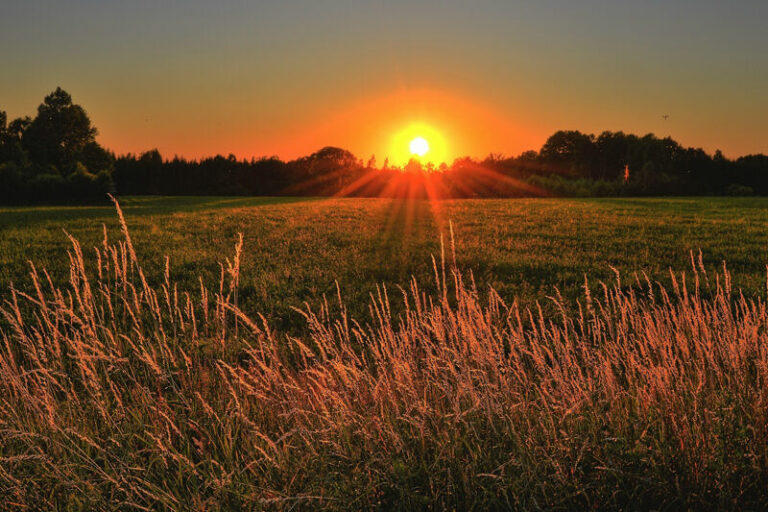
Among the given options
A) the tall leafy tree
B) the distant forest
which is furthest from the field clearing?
the tall leafy tree

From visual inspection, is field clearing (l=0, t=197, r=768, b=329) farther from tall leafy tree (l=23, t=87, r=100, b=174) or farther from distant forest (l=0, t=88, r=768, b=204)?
tall leafy tree (l=23, t=87, r=100, b=174)

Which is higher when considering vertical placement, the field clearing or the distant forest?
the distant forest

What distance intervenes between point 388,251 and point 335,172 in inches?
2152

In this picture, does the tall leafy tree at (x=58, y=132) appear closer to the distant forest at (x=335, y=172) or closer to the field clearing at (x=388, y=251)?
the distant forest at (x=335, y=172)

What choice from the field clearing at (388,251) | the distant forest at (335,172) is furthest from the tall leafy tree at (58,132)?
the field clearing at (388,251)

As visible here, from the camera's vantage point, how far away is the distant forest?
1730 inches

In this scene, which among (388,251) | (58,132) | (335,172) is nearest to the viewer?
(388,251)

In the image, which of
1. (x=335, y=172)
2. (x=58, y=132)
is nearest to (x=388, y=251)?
(x=335, y=172)

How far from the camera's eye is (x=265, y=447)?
294cm

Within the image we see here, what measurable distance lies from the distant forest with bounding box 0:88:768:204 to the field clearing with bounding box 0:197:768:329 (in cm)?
2663

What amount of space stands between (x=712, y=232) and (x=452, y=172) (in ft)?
133

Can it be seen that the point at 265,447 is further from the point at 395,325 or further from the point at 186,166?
the point at 186,166

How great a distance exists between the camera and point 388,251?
11070 millimetres

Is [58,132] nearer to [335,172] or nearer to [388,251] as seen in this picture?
[335,172]
